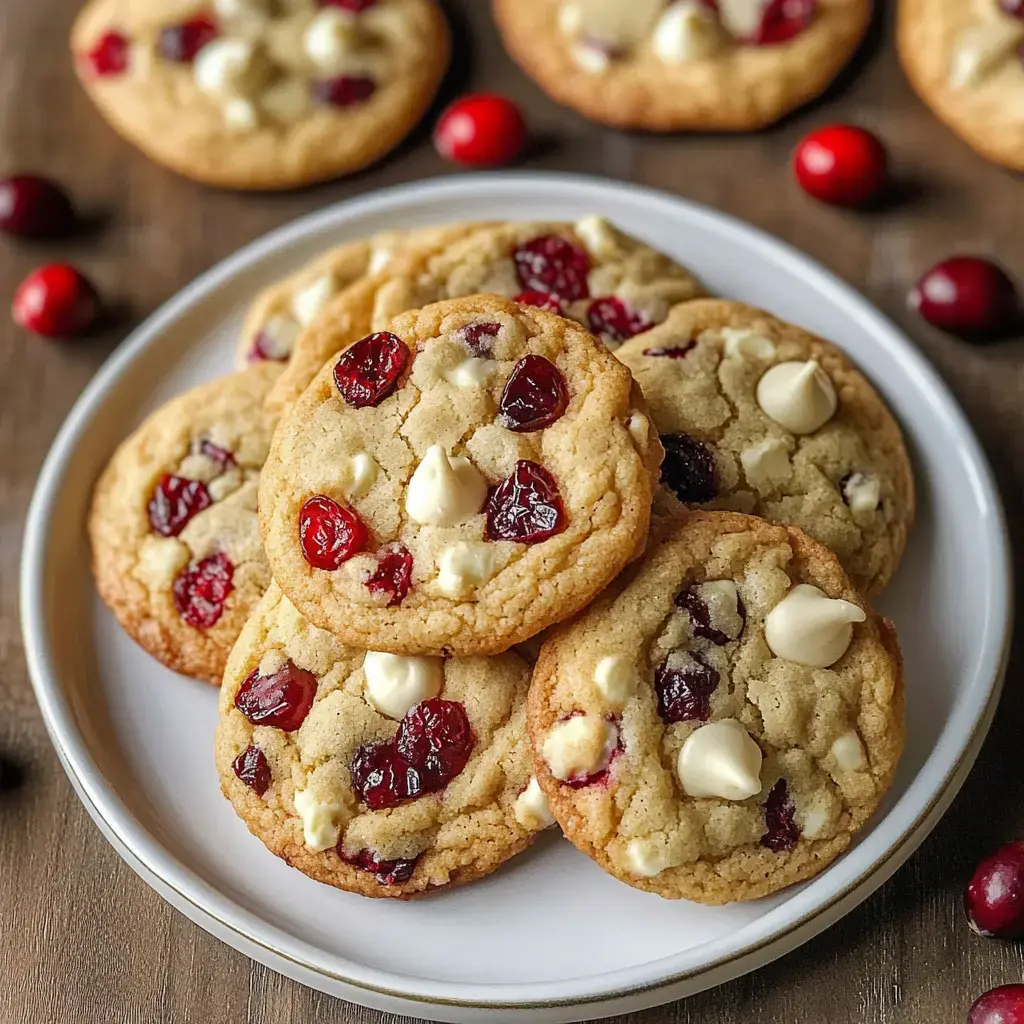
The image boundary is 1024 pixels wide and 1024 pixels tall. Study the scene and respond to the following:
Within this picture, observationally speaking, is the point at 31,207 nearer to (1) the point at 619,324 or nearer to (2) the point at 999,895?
(1) the point at 619,324

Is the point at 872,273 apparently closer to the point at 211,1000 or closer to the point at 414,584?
the point at 414,584

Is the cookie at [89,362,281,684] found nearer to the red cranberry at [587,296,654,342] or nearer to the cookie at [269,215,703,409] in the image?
the cookie at [269,215,703,409]

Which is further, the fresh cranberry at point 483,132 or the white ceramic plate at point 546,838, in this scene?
the fresh cranberry at point 483,132

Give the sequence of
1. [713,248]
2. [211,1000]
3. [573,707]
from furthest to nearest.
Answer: [713,248]
[211,1000]
[573,707]

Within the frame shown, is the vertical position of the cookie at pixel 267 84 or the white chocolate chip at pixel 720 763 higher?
the cookie at pixel 267 84

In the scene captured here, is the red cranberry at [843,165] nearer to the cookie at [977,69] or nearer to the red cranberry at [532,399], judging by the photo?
the cookie at [977,69]

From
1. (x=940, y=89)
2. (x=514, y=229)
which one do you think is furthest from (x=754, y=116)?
(x=514, y=229)

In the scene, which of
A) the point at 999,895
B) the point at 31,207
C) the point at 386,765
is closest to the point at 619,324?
the point at 386,765

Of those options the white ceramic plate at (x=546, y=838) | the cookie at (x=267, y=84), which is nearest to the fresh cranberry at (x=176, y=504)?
the white ceramic plate at (x=546, y=838)
